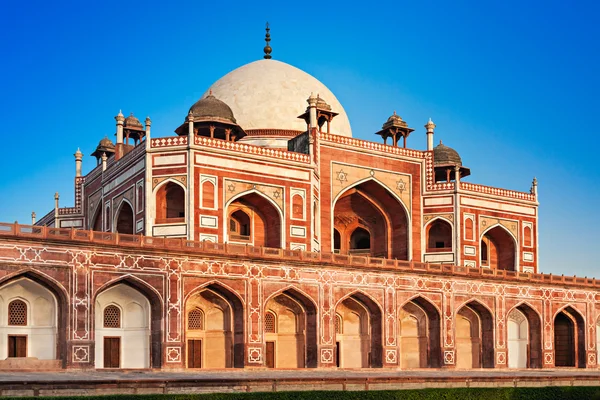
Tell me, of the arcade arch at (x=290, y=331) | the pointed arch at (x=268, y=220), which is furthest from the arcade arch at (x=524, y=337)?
the pointed arch at (x=268, y=220)

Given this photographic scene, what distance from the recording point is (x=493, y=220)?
41.0 m

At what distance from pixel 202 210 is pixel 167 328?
19.7 ft

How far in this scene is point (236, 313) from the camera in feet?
96.6

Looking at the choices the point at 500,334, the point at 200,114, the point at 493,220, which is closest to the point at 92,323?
the point at 200,114

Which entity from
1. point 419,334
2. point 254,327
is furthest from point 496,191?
point 254,327

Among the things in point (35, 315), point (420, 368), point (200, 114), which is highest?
point (200, 114)

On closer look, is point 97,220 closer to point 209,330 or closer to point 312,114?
point 312,114

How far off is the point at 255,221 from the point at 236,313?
6.08 m

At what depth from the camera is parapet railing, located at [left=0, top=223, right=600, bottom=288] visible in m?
26.0

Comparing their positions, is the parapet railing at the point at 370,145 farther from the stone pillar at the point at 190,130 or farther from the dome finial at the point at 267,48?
the dome finial at the point at 267,48

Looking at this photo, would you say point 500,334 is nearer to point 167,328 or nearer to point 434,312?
point 434,312

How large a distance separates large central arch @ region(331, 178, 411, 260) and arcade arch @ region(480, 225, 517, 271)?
175 inches

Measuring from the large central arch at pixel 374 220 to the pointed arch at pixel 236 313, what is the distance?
9540 mm

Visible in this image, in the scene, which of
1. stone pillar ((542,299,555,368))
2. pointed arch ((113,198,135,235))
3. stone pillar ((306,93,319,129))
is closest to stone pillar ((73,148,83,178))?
pointed arch ((113,198,135,235))
